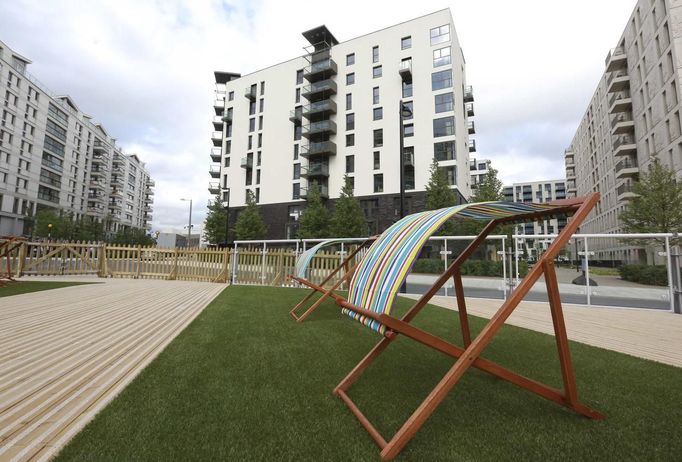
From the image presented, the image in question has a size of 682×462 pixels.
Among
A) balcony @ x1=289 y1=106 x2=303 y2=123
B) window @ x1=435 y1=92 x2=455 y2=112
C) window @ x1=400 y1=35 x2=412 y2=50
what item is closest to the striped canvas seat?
window @ x1=435 y1=92 x2=455 y2=112

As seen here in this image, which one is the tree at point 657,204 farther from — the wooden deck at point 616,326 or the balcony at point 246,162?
the balcony at point 246,162

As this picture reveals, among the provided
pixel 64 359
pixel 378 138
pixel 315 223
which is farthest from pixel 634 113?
pixel 64 359

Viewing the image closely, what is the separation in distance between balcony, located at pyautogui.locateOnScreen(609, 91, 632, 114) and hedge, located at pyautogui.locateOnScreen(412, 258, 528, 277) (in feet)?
116

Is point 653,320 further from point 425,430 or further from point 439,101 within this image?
point 439,101

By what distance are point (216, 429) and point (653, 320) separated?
→ 7680 millimetres

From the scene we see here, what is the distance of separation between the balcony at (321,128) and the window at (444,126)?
A: 38.0 ft

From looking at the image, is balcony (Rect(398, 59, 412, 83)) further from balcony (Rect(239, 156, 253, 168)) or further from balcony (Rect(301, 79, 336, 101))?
balcony (Rect(239, 156, 253, 168))

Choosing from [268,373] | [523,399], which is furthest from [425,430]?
[268,373]

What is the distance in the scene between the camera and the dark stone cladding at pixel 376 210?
3195 centimetres

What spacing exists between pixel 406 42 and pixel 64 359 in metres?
→ 39.9

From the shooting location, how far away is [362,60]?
37.2 m

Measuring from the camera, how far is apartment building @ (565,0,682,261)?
87.8ft

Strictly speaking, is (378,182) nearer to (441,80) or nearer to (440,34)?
(441,80)

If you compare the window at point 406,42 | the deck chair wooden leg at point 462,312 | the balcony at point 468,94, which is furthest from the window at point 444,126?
the deck chair wooden leg at point 462,312
